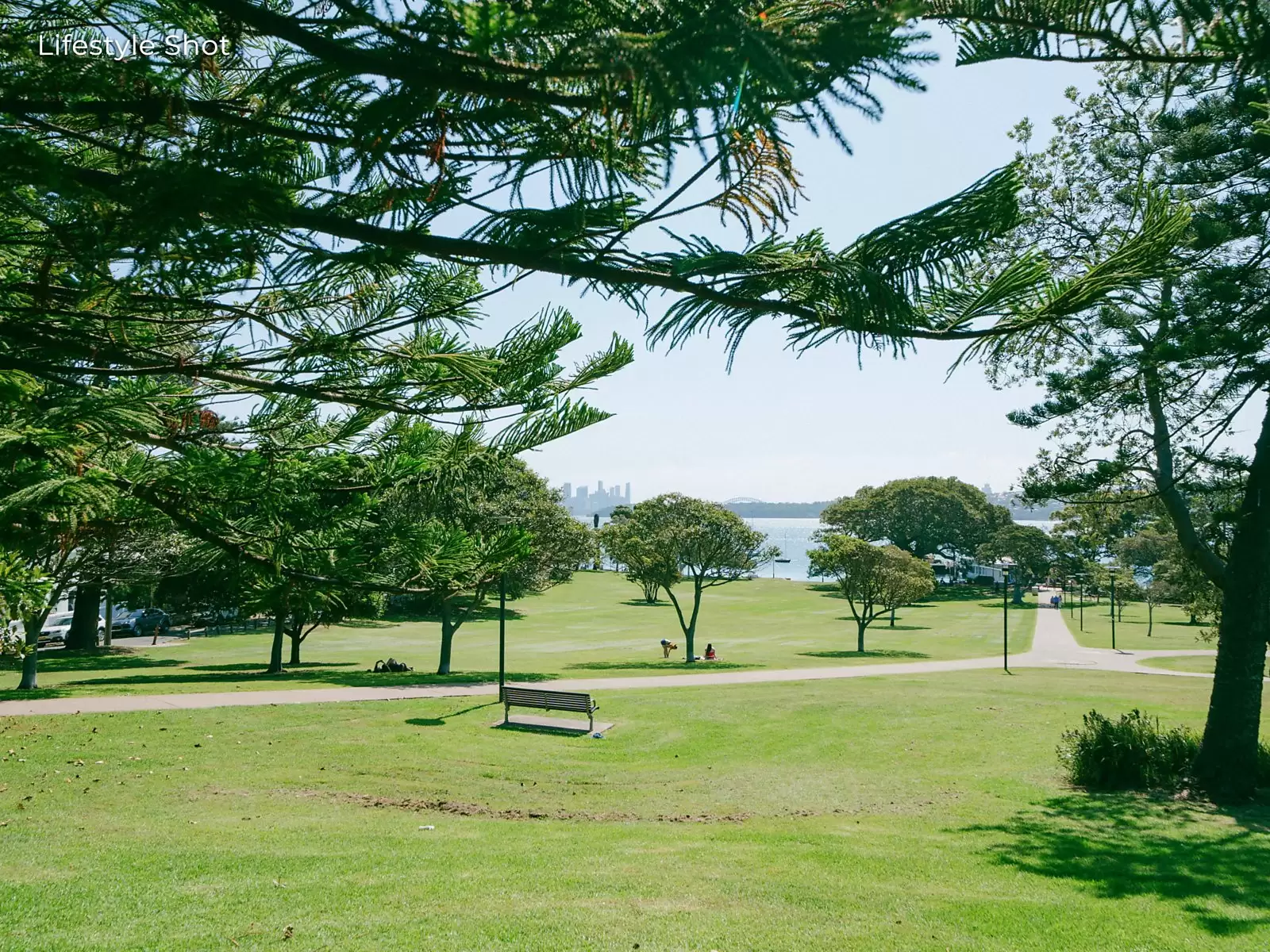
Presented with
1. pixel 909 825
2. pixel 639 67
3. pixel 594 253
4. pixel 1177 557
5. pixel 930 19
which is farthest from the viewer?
pixel 1177 557

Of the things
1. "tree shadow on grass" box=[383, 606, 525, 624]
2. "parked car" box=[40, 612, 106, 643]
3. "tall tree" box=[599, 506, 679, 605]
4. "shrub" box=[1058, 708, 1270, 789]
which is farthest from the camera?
"tree shadow on grass" box=[383, 606, 525, 624]

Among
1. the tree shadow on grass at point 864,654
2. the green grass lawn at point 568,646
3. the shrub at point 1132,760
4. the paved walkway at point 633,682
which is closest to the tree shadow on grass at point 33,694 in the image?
the green grass lawn at point 568,646

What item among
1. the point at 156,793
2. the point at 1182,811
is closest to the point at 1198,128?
the point at 1182,811

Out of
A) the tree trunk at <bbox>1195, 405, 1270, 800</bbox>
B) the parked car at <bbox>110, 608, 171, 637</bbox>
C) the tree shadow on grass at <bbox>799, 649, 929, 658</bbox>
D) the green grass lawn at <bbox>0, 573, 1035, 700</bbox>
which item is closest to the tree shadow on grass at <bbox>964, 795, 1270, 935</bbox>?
the tree trunk at <bbox>1195, 405, 1270, 800</bbox>

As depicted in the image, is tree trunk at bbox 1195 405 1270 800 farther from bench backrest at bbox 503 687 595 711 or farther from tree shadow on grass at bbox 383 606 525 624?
tree shadow on grass at bbox 383 606 525 624

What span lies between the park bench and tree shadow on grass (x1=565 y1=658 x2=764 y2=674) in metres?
9.13

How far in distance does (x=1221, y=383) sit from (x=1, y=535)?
1084 centimetres

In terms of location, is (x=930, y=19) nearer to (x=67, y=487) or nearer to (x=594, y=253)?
(x=594, y=253)

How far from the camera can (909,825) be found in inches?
346

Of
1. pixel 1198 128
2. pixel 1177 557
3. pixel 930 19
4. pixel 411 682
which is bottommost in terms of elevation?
pixel 411 682

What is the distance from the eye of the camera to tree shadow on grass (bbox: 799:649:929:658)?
3014 centimetres

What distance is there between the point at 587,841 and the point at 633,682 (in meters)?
13.0

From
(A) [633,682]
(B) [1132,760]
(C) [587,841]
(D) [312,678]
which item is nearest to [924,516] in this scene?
(A) [633,682]

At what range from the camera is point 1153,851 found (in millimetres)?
7773
